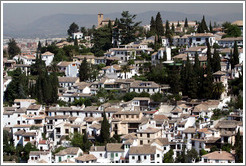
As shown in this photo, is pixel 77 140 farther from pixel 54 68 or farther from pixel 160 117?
pixel 54 68

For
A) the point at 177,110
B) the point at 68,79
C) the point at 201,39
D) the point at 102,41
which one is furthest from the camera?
the point at 102,41

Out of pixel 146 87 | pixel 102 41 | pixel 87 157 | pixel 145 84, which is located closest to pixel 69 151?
pixel 87 157

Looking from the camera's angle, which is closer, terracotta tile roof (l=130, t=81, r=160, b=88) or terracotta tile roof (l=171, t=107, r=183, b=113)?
terracotta tile roof (l=171, t=107, r=183, b=113)

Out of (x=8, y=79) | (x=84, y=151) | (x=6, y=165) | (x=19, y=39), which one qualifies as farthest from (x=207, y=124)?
(x=19, y=39)

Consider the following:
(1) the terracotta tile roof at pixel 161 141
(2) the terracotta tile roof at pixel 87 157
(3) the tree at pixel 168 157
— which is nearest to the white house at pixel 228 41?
(1) the terracotta tile roof at pixel 161 141

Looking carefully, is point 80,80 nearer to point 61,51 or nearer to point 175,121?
point 61,51

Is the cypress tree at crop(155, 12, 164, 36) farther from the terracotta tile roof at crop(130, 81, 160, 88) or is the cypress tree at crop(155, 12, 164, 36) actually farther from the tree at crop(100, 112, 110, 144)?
the tree at crop(100, 112, 110, 144)

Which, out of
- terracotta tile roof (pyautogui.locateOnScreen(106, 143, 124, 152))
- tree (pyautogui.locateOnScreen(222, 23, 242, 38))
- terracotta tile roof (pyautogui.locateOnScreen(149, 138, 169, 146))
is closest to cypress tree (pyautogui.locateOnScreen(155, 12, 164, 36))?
tree (pyautogui.locateOnScreen(222, 23, 242, 38))
